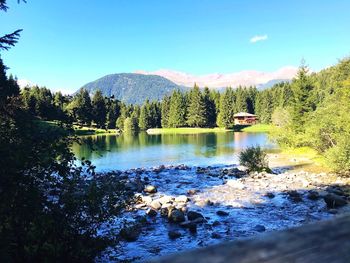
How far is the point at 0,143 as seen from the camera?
22.5 feet

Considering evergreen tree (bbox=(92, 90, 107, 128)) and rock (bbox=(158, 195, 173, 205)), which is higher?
evergreen tree (bbox=(92, 90, 107, 128))

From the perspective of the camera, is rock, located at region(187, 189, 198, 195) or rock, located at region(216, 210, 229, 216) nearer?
rock, located at region(216, 210, 229, 216)

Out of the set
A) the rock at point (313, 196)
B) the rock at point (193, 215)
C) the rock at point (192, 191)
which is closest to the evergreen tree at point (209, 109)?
the rock at point (192, 191)

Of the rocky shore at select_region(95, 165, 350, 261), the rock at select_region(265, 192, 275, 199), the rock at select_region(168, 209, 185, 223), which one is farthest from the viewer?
the rock at select_region(265, 192, 275, 199)

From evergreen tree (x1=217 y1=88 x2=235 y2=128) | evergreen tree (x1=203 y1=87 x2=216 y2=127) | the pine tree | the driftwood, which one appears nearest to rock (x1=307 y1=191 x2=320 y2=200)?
the driftwood

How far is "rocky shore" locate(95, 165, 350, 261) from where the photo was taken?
13.1 m

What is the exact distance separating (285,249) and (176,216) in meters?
14.7

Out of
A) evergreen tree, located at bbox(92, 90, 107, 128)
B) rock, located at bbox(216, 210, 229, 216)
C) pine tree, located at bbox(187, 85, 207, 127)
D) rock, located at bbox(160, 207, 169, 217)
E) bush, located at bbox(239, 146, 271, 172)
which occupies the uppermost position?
pine tree, located at bbox(187, 85, 207, 127)

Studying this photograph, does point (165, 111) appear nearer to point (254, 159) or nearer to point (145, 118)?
point (145, 118)

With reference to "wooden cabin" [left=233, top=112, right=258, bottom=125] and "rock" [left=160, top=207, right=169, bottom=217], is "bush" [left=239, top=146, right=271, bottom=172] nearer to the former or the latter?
"rock" [left=160, top=207, right=169, bottom=217]

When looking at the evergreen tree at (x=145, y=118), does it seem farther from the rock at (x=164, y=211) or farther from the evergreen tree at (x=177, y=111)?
the rock at (x=164, y=211)

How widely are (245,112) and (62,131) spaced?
129992mm

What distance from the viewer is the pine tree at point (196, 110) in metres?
110

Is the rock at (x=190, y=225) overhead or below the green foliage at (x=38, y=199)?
below
